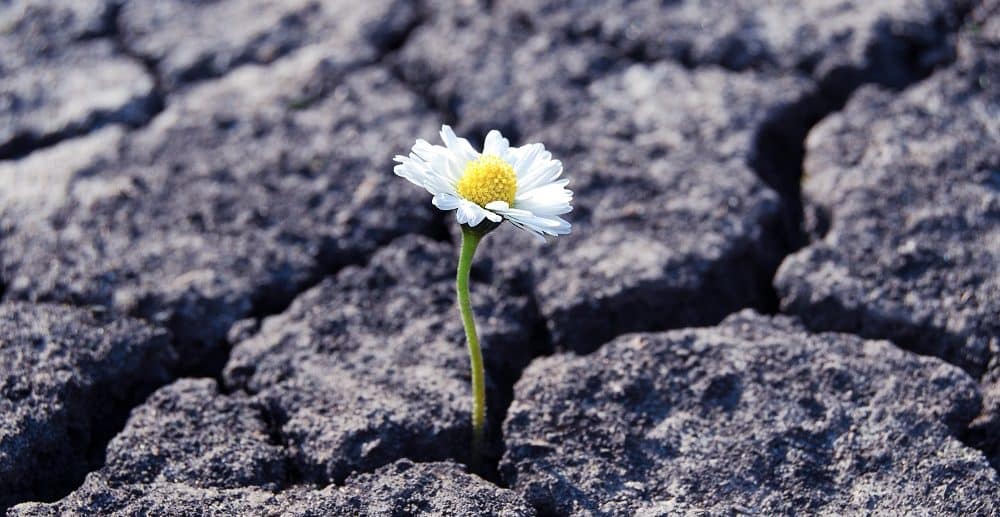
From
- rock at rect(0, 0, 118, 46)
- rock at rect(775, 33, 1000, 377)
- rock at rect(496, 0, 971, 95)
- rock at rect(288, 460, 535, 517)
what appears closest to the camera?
rock at rect(288, 460, 535, 517)

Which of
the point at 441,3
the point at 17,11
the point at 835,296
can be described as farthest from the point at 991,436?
the point at 17,11

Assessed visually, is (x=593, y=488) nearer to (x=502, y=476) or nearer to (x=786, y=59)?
(x=502, y=476)

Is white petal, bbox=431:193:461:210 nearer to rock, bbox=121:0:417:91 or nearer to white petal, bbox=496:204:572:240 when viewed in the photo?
white petal, bbox=496:204:572:240

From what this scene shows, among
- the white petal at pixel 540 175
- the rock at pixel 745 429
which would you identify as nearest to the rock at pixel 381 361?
the rock at pixel 745 429

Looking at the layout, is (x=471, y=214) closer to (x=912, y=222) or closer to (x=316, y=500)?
(x=316, y=500)

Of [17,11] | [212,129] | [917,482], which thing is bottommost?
[917,482]

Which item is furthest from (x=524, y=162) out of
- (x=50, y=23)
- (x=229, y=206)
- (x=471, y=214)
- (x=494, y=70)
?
(x=50, y=23)

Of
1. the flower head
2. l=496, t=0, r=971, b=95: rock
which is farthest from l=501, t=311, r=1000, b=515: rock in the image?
l=496, t=0, r=971, b=95: rock
